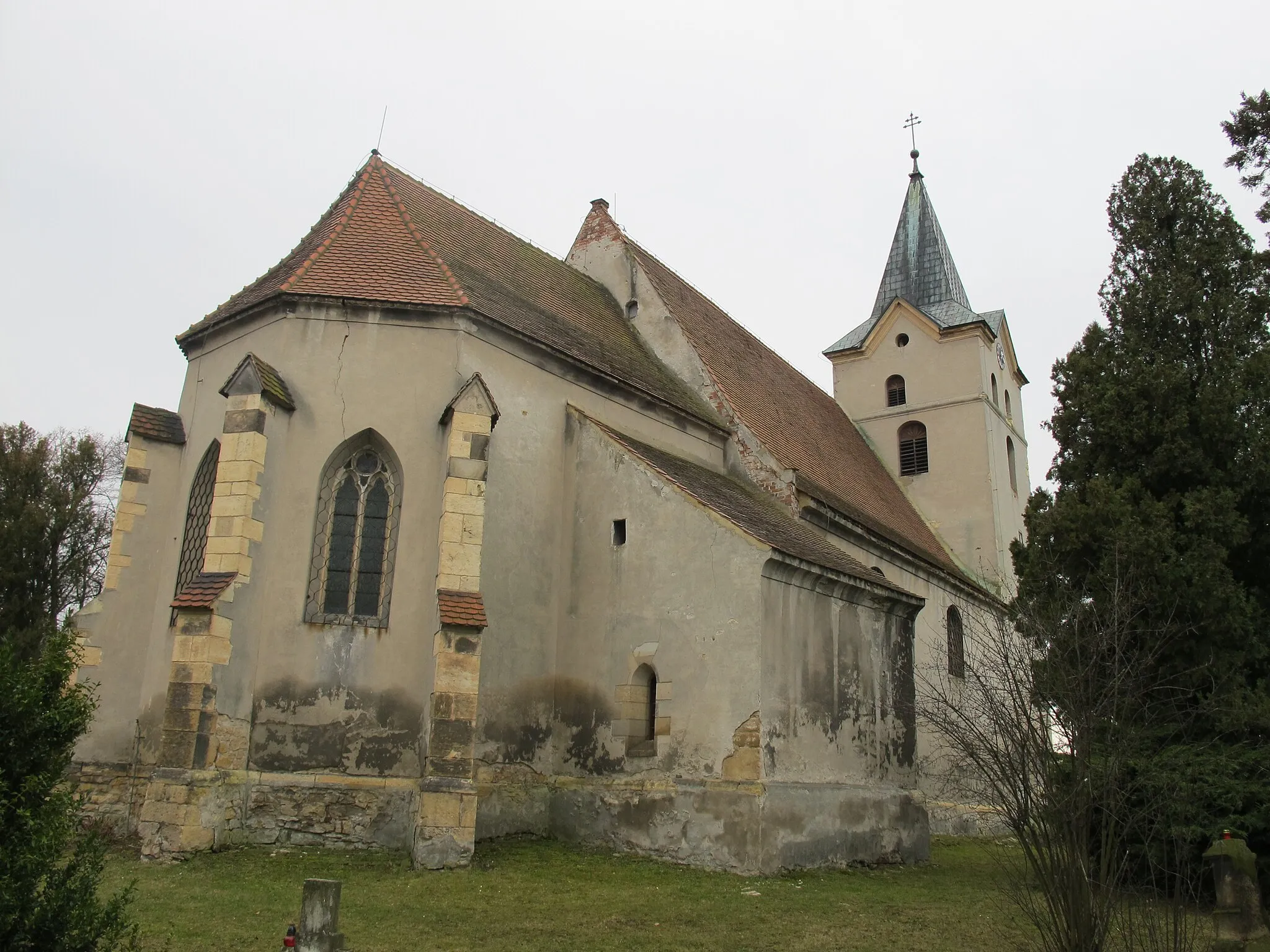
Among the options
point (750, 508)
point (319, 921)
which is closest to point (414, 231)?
point (750, 508)

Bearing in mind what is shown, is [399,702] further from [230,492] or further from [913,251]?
[913,251]

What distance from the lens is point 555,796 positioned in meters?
13.6

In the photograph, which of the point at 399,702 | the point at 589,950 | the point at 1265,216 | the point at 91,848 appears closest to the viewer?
the point at 91,848

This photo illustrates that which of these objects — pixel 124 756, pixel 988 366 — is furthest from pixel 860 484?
pixel 124 756

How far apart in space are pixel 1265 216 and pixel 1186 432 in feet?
11.2

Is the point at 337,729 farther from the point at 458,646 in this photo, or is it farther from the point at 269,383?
the point at 269,383

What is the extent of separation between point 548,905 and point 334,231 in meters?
10.1

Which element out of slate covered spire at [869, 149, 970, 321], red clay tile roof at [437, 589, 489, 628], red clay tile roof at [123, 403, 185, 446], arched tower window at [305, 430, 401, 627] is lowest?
red clay tile roof at [437, 589, 489, 628]

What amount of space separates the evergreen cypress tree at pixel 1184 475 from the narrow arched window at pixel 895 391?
1292 centimetres

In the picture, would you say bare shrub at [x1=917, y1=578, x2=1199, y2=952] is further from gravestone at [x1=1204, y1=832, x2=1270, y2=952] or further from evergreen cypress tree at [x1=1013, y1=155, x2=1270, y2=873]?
evergreen cypress tree at [x1=1013, y1=155, x2=1270, y2=873]

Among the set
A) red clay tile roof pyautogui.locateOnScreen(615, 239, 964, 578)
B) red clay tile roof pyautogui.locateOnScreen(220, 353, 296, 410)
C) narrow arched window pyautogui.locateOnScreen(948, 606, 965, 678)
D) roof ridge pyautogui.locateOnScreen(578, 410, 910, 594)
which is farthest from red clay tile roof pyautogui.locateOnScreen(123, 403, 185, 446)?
narrow arched window pyautogui.locateOnScreen(948, 606, 965, 678)

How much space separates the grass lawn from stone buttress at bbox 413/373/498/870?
1.46 ft

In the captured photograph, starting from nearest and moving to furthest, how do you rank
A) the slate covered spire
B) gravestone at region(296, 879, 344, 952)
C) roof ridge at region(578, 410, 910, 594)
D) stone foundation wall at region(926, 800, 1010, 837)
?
1. gravestone at region(296, 879, 344, 952)
2. roof ridge at region(578, 410, 910, 594)
3. stone foundation wall at region(926, 800, 1010, 837)
4. the slate covered spire

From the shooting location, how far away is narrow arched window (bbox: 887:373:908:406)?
28062mm
